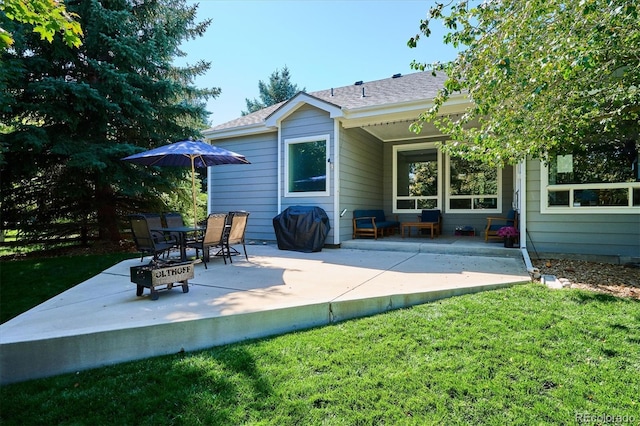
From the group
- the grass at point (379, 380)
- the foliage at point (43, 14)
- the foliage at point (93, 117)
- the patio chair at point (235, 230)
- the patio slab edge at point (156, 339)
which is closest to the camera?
the grass at point (379, 380)

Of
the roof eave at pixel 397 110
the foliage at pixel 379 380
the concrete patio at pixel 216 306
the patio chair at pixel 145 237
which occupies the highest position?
the roof eave at pixel 397 110

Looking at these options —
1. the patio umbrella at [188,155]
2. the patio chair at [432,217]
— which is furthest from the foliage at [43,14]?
the patio chair at [432,217]

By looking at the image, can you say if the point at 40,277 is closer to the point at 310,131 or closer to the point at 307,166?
the point at 307,166

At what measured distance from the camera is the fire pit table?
10.4 ft

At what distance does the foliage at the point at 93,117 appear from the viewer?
6.29m

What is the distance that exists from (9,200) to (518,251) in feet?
34.7

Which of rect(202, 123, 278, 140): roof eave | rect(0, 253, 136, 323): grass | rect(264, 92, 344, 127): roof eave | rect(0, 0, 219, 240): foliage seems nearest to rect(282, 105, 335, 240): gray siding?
rect(264, 92, 344, 127): roof eave

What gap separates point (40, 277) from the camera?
495cm

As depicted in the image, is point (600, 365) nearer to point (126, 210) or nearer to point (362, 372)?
point (362, 372)

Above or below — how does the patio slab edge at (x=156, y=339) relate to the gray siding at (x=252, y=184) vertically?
below

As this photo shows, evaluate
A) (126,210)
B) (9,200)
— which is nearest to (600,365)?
(126,210)

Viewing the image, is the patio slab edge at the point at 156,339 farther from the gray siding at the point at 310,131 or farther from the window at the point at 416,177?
the window at the point at 416,177

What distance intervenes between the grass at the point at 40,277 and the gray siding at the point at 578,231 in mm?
7488

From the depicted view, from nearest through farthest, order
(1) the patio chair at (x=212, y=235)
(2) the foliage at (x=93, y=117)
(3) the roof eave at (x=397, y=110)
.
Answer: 1. (1) the patio chair at (x=212, y=235)
2. (3) the roof eave at (x=397, y=110)
3. (2) the foliage at (x=93, y=117)
